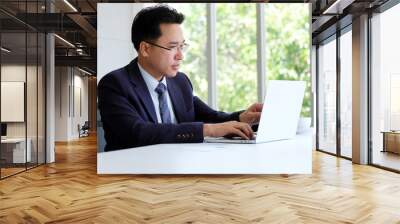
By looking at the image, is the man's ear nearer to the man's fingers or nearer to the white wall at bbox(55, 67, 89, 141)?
the man's fingers

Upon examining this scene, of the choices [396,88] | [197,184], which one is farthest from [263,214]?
[396,88]

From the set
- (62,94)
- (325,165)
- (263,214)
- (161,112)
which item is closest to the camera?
(263,214)

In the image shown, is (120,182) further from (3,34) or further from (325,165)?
(325,165)

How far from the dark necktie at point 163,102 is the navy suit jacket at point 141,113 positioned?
8cm

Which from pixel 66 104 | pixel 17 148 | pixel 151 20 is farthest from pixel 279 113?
pixel 66 104

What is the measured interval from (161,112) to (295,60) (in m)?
2.01

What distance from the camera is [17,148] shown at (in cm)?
689

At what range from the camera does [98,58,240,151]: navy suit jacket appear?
5.57m

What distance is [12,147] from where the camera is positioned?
6672 millimetres

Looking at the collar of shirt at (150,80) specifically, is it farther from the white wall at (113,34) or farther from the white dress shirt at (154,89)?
the white wall at (113,34)

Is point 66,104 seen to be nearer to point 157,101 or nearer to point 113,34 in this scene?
point 113,34

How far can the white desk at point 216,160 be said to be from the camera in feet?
19.4

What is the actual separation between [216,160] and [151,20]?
2.08 m

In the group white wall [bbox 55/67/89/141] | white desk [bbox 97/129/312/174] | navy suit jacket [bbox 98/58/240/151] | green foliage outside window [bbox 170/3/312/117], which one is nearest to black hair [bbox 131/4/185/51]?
green foliage outside window [bbox 170/3/312/117]
